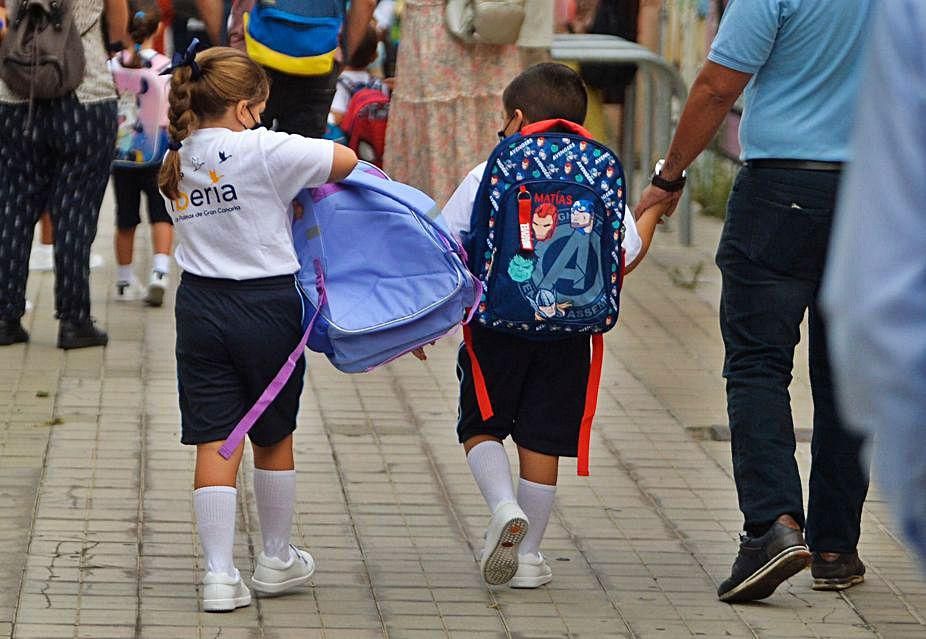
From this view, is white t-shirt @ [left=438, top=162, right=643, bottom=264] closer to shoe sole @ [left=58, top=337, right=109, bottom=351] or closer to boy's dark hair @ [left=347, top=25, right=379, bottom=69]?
shoe sole @ [left=58, top=337, right=109, bottom=351]

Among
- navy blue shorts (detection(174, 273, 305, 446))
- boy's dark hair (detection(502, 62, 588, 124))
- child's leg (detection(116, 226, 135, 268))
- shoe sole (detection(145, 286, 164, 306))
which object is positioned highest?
boy's dark hair (detection(502, 62, 588, 124))

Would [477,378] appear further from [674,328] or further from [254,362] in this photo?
[674,328]

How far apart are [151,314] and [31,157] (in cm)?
126

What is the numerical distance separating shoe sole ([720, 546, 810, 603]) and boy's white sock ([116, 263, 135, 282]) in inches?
186

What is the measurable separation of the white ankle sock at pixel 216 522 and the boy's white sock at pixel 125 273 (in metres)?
4.36

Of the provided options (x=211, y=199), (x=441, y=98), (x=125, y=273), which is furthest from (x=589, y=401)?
(x=125, y=273)

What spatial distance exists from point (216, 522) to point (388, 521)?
1016mm

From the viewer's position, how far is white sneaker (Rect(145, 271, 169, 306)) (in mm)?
8391

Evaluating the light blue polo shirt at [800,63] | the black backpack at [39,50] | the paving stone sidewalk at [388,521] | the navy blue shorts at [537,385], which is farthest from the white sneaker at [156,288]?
the light blue polo shirt at [800,63]

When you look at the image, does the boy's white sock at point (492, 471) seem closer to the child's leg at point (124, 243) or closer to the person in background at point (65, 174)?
the person in background at point (65, 174)

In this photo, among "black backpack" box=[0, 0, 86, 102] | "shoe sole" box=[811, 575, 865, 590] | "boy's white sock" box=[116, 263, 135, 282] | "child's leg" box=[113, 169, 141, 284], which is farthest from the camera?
"boy's white sock" box=[116, 263, 135, 282]

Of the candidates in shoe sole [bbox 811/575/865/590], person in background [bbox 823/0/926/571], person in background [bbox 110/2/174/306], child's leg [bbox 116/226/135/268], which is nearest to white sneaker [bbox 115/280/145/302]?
person in background [bbox 110/2/174/306]

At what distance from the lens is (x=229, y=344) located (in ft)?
14.0

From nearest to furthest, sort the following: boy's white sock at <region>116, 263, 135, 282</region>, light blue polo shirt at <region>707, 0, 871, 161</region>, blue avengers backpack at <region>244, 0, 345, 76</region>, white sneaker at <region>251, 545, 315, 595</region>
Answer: light blue polo shirt at <region>707, 0, 871, 161</region> → white sneaker at <region>251, 545, 315, 595</region> → blue avengers backpack at <region>244, 0, 345, 76</region> → boy's white sock at <region>116, 263, 135, 282</region>
